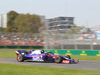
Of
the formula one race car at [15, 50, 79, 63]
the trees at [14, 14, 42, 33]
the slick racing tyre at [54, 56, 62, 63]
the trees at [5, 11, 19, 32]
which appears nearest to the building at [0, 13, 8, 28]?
the trees at [5, 11, 19, 32]

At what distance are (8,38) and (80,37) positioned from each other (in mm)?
15666

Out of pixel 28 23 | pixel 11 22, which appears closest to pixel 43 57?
pixel 28 23

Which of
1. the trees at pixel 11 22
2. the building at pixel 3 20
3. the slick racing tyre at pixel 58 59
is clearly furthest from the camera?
the building at pixel 3 20

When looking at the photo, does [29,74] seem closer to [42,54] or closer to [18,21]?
[42,54]

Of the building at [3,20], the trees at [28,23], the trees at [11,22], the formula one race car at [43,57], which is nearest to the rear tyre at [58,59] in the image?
the formula one race car at [43,57]

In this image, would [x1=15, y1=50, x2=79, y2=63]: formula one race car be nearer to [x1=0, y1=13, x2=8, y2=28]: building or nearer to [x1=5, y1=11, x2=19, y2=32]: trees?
[x1=5, y1=11, x2=19, y2=32]: trees

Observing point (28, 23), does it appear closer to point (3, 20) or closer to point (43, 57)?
point (43, 57)

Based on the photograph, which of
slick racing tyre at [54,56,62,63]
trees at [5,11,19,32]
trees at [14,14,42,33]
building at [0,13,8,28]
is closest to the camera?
slick racing tyre at [54,56,62,63]

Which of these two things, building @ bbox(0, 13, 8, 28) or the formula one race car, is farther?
building @ bbox(0, 13, 8, 28)

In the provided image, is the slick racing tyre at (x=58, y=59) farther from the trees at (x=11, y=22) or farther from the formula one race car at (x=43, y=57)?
the trees at (x=11, y=22)

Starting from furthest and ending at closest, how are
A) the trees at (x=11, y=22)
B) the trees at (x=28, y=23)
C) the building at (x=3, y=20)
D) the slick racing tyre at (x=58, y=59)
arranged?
the building at (x=3, y=20), the trees at (x=11, y=22), the trees at (x=28, y=23), the slick racing tyre at (x=58, y=59)

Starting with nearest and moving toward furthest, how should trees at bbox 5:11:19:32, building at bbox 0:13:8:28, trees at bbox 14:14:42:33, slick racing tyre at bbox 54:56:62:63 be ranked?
slick racing tyre at bbox 54:56:62:63 → trees at bbox 14:14:42:33 → trees at bbox 5:11:19:32 → building at bbox 0:13:8:28

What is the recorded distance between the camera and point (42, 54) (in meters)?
12.0

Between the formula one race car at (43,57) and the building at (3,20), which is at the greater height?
the building at (3,20)
